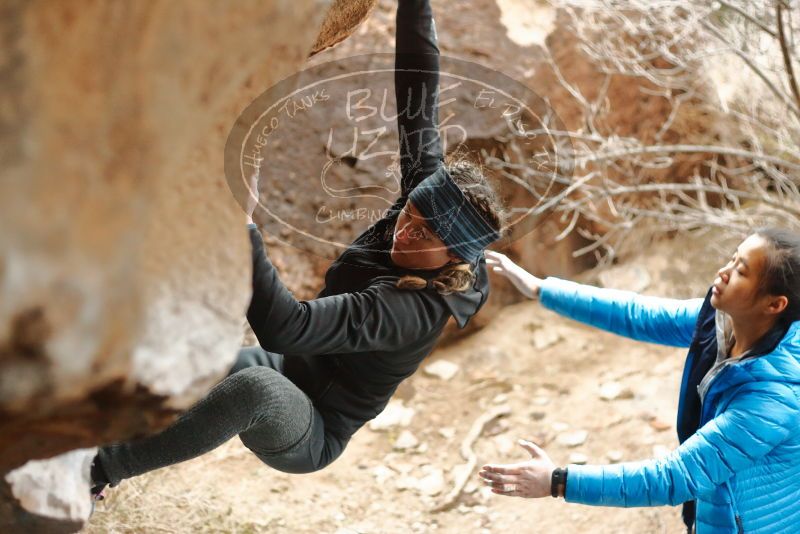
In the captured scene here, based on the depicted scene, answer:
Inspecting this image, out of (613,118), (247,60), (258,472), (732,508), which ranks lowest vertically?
(258,472)

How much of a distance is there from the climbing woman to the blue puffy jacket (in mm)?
546

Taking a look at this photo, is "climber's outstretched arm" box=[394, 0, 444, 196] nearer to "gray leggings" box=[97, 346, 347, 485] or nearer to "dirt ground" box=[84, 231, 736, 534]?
"gray leggings" box=[97, 346, 347, 485]

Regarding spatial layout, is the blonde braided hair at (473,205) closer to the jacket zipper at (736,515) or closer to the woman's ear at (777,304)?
the woman's ear at (777,304)

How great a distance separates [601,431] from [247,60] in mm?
2896

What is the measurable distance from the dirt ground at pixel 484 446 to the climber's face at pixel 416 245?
1601 millimetres

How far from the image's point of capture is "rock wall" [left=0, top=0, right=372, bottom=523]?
0.79 meters

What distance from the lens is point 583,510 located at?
10.1ft

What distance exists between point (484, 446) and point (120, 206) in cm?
292

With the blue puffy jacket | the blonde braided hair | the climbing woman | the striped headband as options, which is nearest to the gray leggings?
the climbing woman

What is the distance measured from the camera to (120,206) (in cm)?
87

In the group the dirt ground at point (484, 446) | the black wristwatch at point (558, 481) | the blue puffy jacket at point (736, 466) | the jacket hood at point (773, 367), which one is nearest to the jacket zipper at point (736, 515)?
the blue puffy jacket at point (736, 466)

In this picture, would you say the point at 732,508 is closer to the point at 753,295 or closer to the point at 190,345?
the point at 753,295

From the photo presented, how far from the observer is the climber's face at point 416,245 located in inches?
63.3

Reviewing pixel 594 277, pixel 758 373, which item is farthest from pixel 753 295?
pixel 594 277
